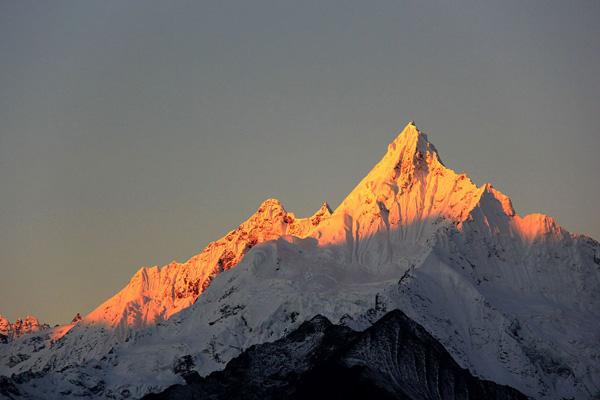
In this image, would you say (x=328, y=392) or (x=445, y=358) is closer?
(x=328, y=392)

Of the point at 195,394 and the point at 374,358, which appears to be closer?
the point at 374,358

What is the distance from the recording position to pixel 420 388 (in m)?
182

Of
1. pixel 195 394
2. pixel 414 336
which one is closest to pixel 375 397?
pixel 414 336

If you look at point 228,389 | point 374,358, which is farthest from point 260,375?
point 374,358

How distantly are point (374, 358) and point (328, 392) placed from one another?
8.26 metres

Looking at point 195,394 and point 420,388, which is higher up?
point 195,394

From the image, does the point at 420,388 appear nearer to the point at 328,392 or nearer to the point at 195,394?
the point at 328,392

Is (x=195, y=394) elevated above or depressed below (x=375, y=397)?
above

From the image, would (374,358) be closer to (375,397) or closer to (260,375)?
(375,397)

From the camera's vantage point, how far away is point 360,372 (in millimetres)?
175625

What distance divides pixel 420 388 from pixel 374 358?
7.39 metres

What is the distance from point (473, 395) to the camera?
19400cm

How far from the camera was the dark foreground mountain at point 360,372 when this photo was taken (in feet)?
576

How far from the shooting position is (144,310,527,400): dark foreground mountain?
17550cm
